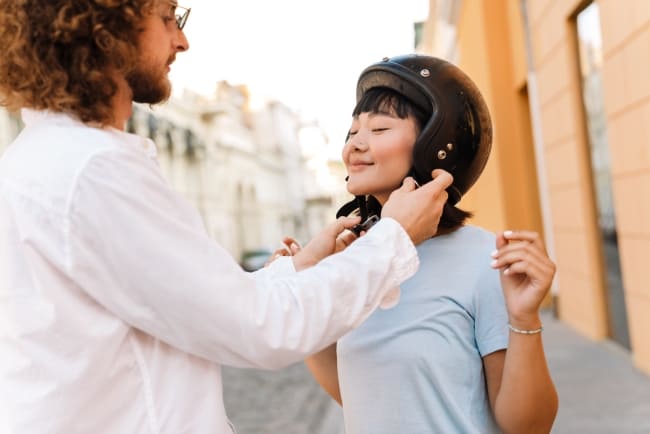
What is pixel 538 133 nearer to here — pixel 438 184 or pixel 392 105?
pixel 392 105

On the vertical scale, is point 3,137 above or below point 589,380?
above

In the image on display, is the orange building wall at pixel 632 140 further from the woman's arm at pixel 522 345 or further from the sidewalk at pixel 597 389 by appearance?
the woman's arm at pixel 522 345

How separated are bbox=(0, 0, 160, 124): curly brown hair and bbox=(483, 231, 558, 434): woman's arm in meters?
0.84

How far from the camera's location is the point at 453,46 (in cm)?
1742

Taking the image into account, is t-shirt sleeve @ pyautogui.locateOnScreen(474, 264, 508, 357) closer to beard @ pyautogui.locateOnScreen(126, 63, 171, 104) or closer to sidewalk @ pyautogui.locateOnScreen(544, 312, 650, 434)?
beard @ pyautogui.locateOnScreen(126, 63, 171, 104)

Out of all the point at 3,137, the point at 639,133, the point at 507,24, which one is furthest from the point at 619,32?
the point at 3,137

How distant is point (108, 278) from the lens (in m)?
1.27

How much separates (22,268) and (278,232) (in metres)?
52.5


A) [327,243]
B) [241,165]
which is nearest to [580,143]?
[327,243]

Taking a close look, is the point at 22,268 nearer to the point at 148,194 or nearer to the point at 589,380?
the point at 148,194

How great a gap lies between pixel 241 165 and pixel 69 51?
4478 cm

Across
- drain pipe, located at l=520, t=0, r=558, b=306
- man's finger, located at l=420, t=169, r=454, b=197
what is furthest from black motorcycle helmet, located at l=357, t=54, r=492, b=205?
drain pipe, located at l=520, t=0, r=558, b=306

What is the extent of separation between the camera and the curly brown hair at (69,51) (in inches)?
52.4

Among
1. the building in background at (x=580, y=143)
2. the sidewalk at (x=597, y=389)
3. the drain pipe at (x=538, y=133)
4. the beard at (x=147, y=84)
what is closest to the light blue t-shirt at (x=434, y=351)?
the beard at (x=147, y=84)
